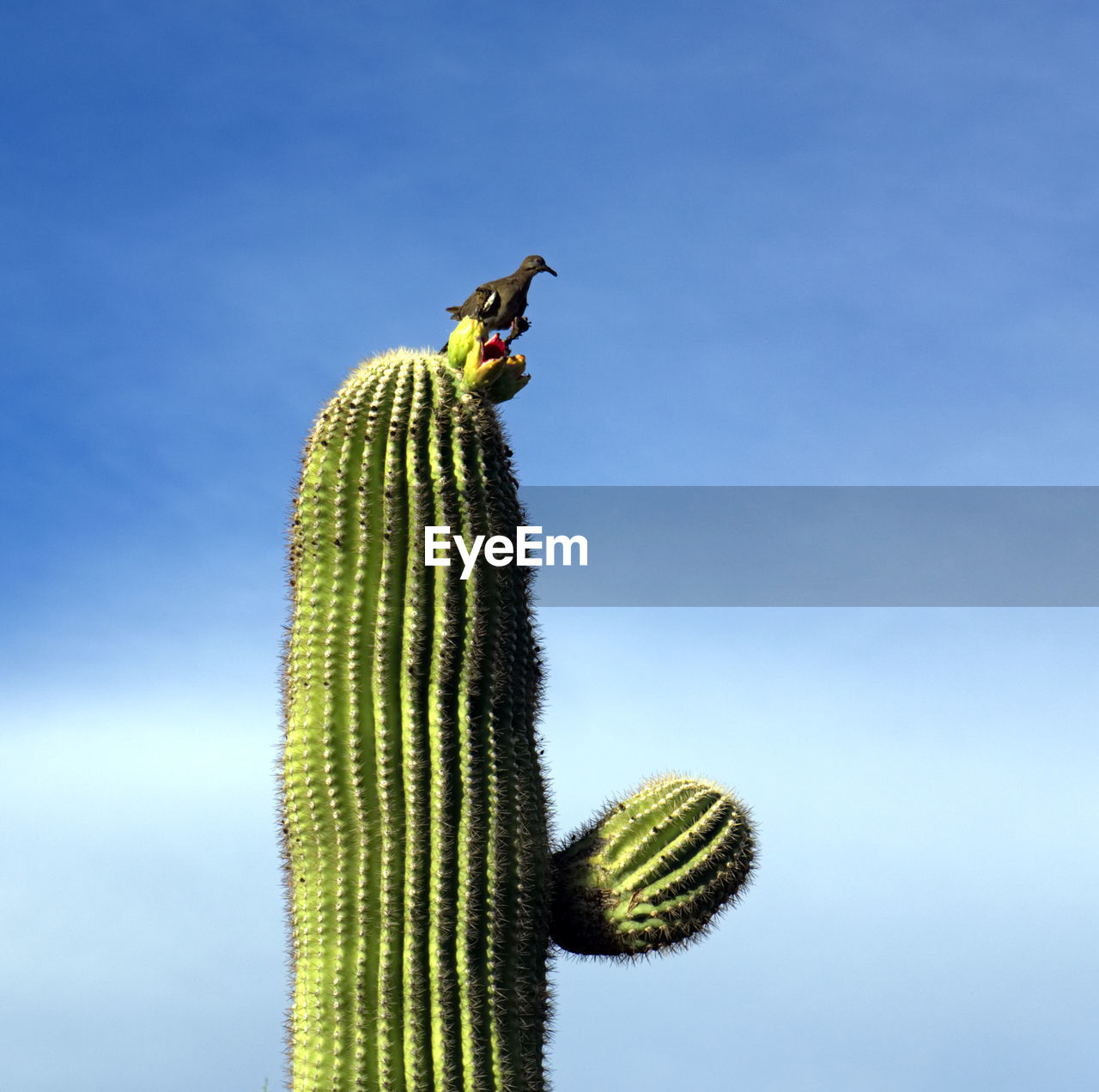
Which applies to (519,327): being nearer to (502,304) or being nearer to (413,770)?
(502,304)

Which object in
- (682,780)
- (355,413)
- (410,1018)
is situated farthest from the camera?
(682,780)

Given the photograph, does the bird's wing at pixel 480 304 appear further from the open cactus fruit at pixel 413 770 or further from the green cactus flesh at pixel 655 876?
the green cactus flesh at pixel 655 876

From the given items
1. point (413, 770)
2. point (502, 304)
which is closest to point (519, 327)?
point (502, 304)

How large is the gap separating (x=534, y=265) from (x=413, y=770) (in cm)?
305

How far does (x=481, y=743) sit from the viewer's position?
276 inches

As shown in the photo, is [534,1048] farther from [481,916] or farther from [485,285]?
[485,285]

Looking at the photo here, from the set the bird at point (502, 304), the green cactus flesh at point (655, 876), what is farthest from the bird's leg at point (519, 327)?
the green cactus flesh at point (655, 876)

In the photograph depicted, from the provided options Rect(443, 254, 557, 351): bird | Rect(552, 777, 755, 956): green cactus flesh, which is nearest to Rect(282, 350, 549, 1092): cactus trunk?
Rect(552, 777, 755, 956): green cactus flesh

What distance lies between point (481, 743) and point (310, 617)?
1087mm

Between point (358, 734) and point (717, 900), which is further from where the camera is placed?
point (717, 900)

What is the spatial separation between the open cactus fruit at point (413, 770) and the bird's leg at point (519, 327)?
410 mm

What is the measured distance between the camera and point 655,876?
7.47 meters

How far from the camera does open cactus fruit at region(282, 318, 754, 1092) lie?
682cm

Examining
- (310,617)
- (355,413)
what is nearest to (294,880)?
(310,617)
